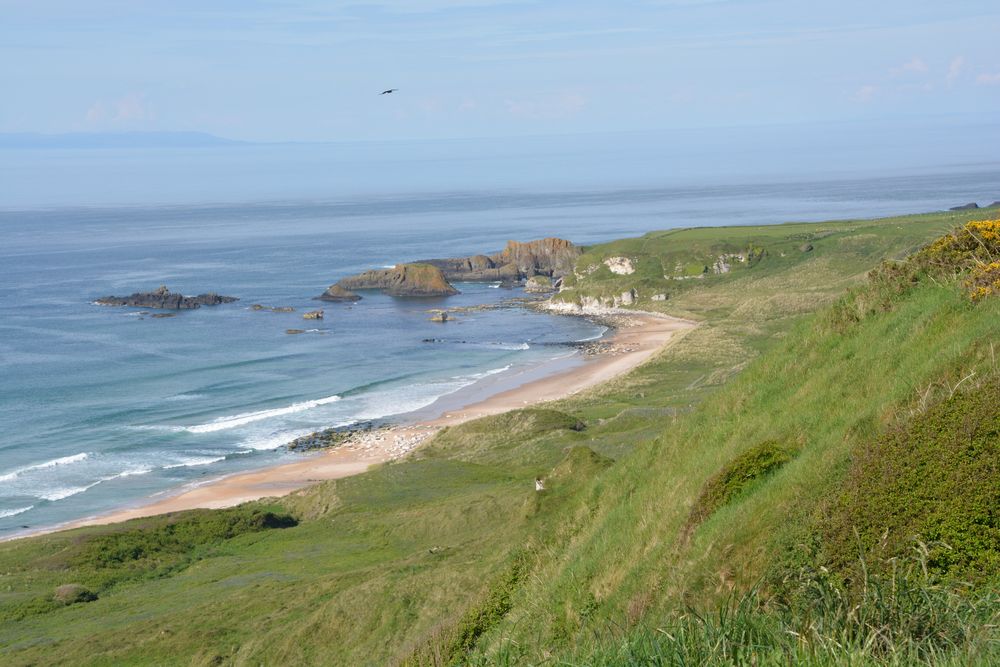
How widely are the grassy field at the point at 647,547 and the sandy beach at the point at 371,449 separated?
7.33m

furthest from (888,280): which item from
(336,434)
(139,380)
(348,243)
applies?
(348,243)

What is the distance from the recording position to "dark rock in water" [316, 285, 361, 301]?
400ft

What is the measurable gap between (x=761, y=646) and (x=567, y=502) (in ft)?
53.8

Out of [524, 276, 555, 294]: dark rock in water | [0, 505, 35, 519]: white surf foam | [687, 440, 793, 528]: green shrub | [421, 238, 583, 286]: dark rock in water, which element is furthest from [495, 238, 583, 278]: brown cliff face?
[687, 440, 793, 528]: green shrub

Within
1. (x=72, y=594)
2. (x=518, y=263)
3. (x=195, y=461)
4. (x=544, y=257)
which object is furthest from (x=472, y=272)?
(x=72, y=594)

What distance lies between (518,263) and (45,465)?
86678mm

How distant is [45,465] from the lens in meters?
59.9

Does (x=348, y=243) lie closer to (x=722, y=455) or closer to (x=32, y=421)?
(x=32, y=421)

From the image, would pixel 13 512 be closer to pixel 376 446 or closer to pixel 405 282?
pixel 376 446

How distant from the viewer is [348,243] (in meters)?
186

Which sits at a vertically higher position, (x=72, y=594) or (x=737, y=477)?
(x=737, y=477)

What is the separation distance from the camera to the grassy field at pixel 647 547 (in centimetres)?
1071

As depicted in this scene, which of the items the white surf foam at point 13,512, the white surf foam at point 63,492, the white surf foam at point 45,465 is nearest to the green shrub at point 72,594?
the white surf foam at point 13,512

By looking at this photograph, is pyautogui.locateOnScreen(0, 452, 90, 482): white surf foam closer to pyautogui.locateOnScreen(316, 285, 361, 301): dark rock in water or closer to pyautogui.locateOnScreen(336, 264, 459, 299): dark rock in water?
pyautogui.locateOnScreen(316, 285, 361, 301): dark rock in water
